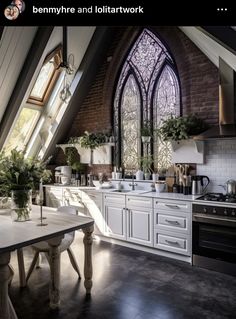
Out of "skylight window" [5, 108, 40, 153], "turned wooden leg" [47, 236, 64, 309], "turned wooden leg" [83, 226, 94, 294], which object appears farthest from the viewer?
"skylight window" [5, 108, 40, 153]

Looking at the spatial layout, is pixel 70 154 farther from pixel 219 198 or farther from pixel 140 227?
pixel 219 198

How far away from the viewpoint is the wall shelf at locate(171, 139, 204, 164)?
402cm

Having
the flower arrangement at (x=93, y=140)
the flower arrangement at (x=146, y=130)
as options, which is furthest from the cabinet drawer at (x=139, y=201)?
the flower arrangement at (x=93, y=140)

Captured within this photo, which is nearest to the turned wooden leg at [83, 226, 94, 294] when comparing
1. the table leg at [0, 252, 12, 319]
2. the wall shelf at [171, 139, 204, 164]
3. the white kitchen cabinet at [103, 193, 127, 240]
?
the table leg at [0, 252, 12, 319]

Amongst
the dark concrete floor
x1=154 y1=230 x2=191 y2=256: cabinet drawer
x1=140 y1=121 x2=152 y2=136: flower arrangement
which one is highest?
x1=140 y1=121 x2=152 y2=136: flower arrangement

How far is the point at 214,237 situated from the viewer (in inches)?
131

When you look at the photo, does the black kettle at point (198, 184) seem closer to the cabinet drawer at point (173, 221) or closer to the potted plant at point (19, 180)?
the cabinet drawer at point (173, 221)

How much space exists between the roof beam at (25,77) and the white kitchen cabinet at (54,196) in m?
1.42

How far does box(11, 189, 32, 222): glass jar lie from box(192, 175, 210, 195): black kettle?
7.95ft

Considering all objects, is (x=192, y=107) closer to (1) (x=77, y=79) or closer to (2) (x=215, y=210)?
(2) (x=215, y=210)

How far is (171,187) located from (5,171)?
2601mm

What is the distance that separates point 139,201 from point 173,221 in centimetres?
62

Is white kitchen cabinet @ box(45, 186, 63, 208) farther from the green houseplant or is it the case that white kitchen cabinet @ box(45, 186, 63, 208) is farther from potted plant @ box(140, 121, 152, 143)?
the green houseplant

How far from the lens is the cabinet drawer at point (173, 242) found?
11.8ft
